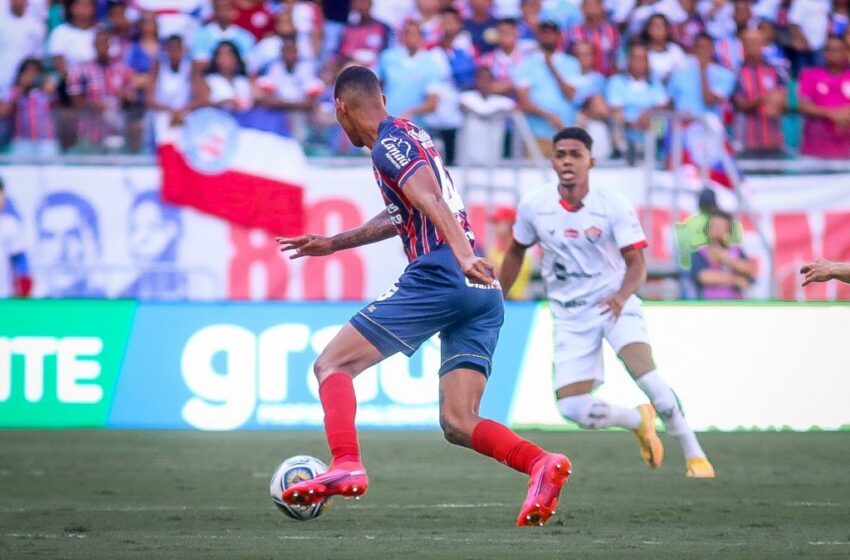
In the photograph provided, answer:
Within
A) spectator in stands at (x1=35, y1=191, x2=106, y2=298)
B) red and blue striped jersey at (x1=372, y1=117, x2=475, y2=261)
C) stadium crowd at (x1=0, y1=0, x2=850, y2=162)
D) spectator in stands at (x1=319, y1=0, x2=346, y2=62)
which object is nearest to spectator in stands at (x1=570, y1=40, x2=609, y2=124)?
stadium crowd at (x1=0, y1=0, x2=850, y2=162)

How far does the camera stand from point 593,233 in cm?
1088

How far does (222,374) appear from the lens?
14.9 m

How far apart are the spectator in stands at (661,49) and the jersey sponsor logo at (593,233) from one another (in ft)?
26.9

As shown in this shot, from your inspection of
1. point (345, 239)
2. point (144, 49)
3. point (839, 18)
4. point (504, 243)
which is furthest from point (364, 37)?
A: point (345, 239)

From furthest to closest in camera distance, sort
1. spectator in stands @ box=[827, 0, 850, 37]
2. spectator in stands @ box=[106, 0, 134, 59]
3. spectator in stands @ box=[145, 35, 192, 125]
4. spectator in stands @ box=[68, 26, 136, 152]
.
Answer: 1. spectator in stands @ box=[827, 0, 850, 37]
2. spectator in stands @ box=[106, 0, 134, 59]
3. spectator in stands @ box=[145, 35, 192, 125]
4. spectator in stands @ box=[68, 26, 136, 152]

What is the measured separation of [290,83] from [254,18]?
50.6 inches

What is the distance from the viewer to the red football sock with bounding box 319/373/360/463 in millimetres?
7172

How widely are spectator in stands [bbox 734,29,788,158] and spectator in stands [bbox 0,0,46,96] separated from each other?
8.73 meters

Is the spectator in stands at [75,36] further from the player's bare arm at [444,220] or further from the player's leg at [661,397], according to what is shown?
the player's bare arm at [444,220]

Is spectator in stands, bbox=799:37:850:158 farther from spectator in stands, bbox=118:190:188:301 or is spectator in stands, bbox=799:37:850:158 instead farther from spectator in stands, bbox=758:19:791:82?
spectator in stands, bbox=118:190:188:301

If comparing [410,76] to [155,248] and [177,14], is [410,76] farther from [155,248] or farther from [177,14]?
[155,248]

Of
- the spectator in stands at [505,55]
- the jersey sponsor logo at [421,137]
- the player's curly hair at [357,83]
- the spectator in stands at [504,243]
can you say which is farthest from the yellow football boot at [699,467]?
the spectator in stands at [505,55]

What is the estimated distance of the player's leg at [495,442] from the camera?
703 centimetres

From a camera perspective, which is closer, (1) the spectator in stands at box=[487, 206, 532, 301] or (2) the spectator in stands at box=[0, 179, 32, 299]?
(2) the spectator in stands at box=[0, 179, 32, 299]
